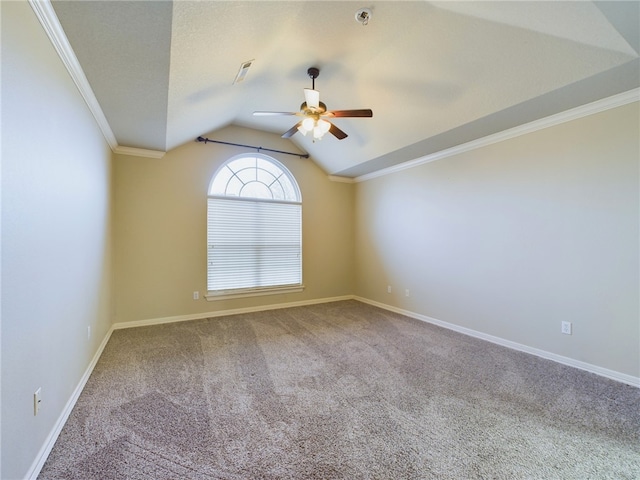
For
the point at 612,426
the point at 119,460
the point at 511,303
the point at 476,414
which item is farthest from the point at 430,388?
the point at 119,460

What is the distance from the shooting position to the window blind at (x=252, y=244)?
436 cm

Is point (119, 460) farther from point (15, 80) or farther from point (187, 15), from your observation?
point (187, 15)

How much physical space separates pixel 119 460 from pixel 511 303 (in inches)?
148

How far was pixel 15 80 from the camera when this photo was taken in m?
1.25

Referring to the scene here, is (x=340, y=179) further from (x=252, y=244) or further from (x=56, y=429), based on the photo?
A: (x=56, y=429)

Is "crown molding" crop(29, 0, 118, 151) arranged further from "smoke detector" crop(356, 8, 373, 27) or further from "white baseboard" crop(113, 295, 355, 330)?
"white baseboard" crop(113, 295, 355, 330)

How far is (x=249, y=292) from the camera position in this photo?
4582mm

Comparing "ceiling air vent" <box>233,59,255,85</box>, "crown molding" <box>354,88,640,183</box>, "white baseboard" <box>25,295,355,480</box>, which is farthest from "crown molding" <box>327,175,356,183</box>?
"ceiling air vent" <box>233,59,255,85</box>

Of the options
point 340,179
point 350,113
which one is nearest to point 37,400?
point 350,113

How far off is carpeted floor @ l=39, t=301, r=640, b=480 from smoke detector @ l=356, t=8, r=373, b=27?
3002 millimetres

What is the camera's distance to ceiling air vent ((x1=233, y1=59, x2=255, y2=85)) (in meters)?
2.47

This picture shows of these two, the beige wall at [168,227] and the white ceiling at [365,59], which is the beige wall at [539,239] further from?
the beige wall at [168,227]

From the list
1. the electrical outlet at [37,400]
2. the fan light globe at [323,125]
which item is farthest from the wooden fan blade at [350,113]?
the electrical outlet at [37,400]

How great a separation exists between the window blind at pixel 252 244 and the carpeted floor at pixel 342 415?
142 centimetres
